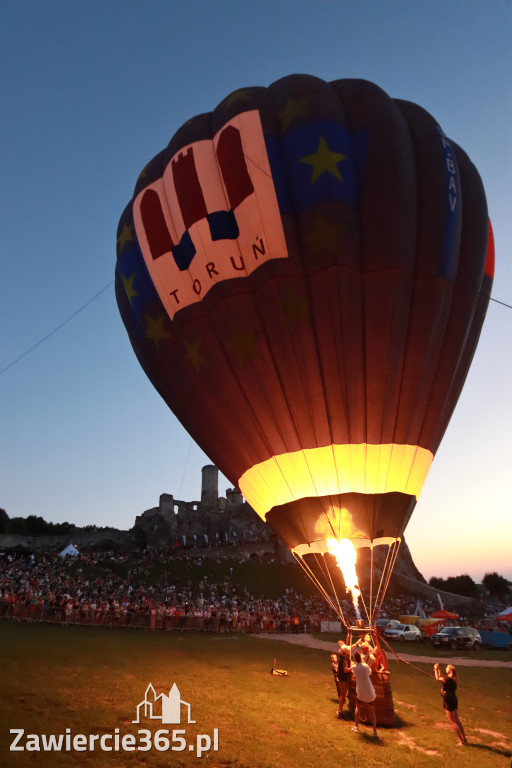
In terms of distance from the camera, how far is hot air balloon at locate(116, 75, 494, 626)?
29.1ft

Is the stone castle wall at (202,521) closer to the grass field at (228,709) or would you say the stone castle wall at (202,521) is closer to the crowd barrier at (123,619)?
the crowd barrier at (123,619)

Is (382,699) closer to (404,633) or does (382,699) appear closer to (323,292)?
(323,292)

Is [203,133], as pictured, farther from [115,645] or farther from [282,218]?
[115,645]

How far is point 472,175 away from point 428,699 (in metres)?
10.9

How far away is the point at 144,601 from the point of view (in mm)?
20578

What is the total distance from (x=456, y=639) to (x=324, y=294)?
17.1 metres

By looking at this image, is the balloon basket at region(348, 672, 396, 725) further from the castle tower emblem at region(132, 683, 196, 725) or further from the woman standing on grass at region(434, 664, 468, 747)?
the castle tower emblem at region(132, 683, 196, 725)

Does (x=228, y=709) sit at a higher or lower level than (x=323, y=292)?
lower

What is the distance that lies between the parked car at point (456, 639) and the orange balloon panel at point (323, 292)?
13.4m

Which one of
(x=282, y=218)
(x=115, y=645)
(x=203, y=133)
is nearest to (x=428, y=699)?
(x=115, y=645)

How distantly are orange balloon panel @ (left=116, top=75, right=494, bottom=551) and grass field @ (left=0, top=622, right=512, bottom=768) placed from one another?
2864 millimetres

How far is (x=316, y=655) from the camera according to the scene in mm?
14523

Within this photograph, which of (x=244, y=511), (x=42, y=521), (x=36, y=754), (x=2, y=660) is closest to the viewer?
(x=36, y=754)

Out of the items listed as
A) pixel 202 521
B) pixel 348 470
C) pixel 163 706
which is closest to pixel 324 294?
pixel 348 470
